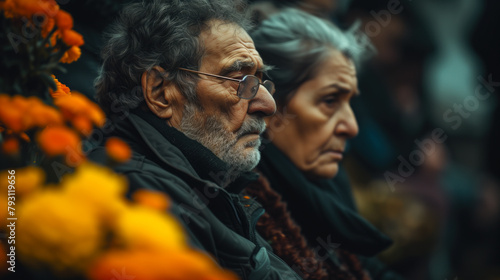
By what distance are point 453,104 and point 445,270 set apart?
84.1 inches

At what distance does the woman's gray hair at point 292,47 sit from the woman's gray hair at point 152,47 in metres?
0.85

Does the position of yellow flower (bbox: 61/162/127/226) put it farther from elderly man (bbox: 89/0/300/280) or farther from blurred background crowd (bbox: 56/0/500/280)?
blurred background crowd (bbox: 56/0/500/280)

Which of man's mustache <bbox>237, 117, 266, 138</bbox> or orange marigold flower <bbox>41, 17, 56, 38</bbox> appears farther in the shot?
man's mustache <bbox>237, 117, 266, 138</bbox>

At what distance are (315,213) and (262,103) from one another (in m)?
0.90

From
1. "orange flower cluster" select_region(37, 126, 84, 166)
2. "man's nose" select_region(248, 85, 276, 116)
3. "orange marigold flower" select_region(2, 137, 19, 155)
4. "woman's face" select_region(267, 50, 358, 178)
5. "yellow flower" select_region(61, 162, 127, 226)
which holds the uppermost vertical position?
"yellow flower" select_region(61, 162, 127, 226)

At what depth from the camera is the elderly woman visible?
2.83 metres

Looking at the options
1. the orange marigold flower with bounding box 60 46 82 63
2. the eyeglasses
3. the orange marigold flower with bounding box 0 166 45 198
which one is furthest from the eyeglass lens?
the orange marigold flower with bounding box 0 166 45 198

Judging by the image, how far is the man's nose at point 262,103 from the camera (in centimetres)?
215

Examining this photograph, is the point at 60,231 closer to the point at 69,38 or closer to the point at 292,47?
the point at 69,38

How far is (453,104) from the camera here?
632 cm

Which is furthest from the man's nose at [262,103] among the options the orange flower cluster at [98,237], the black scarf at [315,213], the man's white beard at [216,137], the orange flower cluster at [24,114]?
the orange flower cluster at [98,237]

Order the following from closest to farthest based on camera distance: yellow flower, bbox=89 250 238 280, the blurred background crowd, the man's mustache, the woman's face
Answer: yellow flower, bbox=89 250 238 280
the man's mustache
the woman's face
the blurred background crowd

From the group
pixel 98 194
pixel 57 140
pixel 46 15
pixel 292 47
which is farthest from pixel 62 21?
pixel 292 47

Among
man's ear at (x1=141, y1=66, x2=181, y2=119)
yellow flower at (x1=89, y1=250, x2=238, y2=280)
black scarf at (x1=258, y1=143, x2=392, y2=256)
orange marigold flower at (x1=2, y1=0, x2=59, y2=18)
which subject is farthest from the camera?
black scarf at (x1=258, y1=143, x2=392, y2=256)
